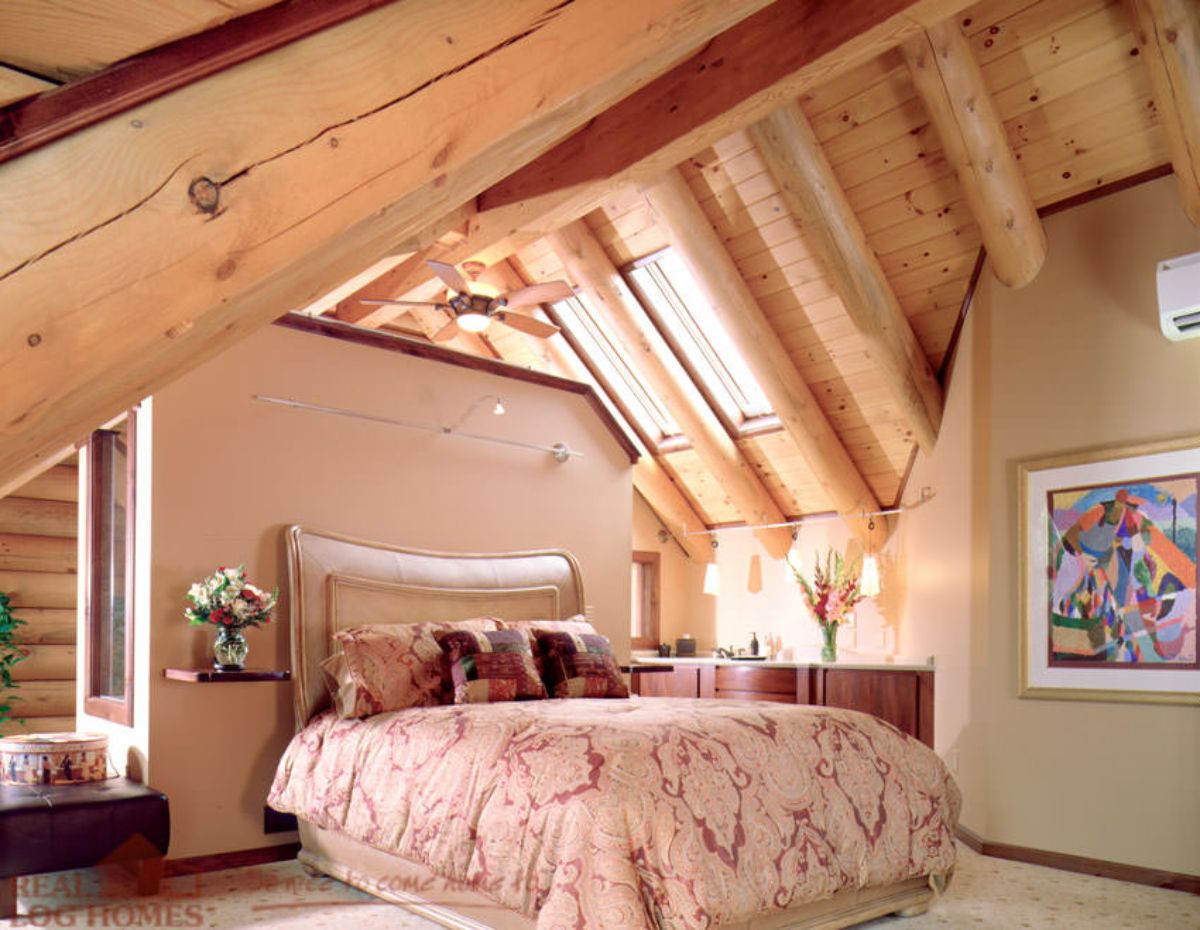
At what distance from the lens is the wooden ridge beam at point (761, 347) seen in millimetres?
5465

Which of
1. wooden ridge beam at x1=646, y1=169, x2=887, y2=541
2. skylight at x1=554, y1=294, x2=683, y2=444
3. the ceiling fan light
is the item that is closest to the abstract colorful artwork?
wooden ridge beam at x1=646, y1=169, x2=887, y2=541

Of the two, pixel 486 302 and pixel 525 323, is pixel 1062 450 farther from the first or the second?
pixel 486 302

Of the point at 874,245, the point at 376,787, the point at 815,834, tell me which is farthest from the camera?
the point at 874,245

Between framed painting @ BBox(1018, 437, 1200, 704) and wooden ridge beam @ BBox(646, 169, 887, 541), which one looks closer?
framed painting @ BBox(1018, 437, 1200, 704)

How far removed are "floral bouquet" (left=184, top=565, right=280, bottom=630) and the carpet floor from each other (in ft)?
3.27

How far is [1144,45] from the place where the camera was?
12.5 feet

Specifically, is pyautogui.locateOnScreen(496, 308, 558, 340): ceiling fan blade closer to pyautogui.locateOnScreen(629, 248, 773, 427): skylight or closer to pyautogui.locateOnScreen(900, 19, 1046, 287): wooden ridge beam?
pyautogui.locateOnScreen(629, 248, 773, 427): skylight

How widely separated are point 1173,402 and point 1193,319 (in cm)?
38

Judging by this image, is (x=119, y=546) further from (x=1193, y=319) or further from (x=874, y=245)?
(x=1193, y=319)

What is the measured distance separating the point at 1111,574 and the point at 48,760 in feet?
14.2

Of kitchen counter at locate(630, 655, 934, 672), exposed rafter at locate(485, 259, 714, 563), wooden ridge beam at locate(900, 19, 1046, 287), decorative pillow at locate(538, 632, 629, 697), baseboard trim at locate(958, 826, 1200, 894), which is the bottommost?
baseboard trim at locate(958, 826, 1200, 894)

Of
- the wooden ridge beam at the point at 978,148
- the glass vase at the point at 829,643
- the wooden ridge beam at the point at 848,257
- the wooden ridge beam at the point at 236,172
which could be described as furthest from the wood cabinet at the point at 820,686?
the wooden ridge beam at the point at 236,172

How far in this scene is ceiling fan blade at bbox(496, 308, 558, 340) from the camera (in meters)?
5.22

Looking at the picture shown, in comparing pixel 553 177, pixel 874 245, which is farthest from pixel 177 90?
pixel 874 245
